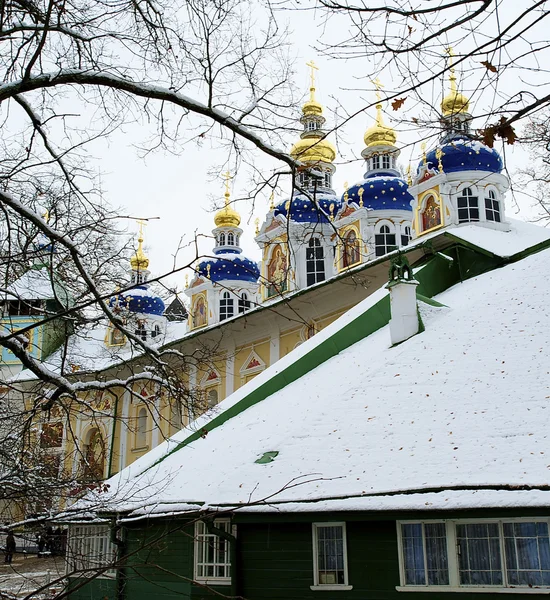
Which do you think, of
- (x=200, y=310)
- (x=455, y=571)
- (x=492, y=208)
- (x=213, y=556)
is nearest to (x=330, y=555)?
(x=455, y=571)

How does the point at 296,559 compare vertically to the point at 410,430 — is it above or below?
below

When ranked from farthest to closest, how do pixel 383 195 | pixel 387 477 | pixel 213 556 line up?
pixel 383 195 → pixel 213 556 → pixel 387 477

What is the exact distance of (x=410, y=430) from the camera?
34.5 feet

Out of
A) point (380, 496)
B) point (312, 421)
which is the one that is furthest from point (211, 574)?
point (380, 496)

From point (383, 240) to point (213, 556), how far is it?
2111cm

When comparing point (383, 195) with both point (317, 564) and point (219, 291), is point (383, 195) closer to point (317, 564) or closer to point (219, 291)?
point (219, 291)

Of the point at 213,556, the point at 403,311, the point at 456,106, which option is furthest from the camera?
the point at 403,311

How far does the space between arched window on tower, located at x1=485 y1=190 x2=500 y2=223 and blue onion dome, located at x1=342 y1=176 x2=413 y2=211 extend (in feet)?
12.5

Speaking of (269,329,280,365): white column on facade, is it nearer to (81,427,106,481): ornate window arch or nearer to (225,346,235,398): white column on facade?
(225,346,235,398): white column on facade

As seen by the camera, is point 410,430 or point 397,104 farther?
point 410,430

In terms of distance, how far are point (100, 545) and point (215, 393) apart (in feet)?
50.3

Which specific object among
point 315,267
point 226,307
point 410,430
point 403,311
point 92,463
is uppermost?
point 226,307

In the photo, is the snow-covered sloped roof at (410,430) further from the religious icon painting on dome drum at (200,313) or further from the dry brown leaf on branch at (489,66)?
the religious icon painting on dome drum at (200,313)

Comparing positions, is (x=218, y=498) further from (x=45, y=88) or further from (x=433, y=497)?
(x=45, y=88)
